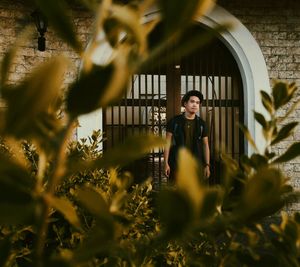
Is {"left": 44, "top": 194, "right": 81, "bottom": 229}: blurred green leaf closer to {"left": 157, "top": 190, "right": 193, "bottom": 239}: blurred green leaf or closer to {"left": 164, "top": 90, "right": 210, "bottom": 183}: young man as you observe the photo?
{"left": 157, "top": 190, "right": 193, "bottom": 239}: blurred green leaf

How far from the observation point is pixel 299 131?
20.4ft

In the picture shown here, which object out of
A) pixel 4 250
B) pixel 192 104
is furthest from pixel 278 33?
pixel 4 250

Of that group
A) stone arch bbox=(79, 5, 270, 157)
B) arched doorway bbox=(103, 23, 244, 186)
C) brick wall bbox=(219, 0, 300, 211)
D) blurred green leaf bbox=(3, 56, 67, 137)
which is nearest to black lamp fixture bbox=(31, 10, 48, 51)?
arched doorway bbox=(103, 23, 244, 186)

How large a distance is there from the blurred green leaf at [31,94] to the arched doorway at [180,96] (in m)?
5.93

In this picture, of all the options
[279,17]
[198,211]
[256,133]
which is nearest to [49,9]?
[198,211]

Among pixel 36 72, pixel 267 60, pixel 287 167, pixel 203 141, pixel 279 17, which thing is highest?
pixel 279 17

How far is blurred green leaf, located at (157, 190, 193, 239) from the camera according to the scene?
27cm

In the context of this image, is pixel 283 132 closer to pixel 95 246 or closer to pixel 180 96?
pixel 95 246

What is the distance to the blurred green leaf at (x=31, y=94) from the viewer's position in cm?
28

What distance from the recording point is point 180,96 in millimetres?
6445

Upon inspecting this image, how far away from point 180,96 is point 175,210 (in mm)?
6211

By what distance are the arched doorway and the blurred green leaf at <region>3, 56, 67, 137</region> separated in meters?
5.93

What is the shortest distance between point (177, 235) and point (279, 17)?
21.1ft

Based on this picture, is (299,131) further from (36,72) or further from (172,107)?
(36,72)
